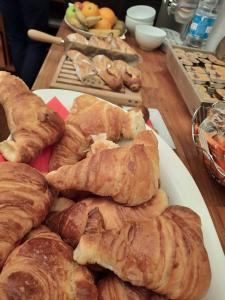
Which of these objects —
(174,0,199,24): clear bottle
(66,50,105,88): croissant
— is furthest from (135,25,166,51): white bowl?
(66,50,105,88): croissant

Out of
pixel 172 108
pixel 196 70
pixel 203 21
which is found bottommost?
pixel 172 108

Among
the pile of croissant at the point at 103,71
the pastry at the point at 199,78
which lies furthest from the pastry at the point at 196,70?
the pile of croissant at the point at 103,71

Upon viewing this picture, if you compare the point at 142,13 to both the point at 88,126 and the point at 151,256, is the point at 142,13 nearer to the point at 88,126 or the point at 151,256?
the point at 88,126

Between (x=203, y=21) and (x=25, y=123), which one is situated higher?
(x=203, y=21)

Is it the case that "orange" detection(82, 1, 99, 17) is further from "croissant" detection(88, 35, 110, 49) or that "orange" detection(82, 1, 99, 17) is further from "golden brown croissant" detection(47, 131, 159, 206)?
"golden brown croissant" detection(47, 131, 159, 206)

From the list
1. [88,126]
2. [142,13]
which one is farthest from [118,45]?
[88,126]

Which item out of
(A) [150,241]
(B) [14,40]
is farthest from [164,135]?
(B) [14,40]

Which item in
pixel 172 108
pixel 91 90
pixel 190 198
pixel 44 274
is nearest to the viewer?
pixel 44 274
